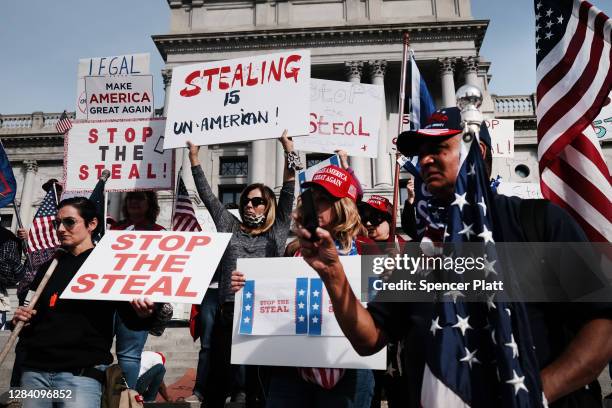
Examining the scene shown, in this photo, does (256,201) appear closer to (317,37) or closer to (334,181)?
(334,181)

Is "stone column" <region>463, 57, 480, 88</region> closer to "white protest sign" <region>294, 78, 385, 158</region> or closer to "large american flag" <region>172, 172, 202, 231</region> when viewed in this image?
"white protest sign" <region>294, 78, 385, 158</region>

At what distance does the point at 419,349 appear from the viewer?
1.82 metres

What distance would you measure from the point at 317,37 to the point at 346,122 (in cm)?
2536

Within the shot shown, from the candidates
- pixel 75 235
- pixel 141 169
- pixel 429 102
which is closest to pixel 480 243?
pixel 75 235

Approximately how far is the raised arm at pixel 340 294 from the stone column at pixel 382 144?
25801 millimetres

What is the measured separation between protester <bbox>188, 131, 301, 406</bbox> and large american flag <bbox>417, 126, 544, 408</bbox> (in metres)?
2.52

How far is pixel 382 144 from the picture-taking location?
2833 cm

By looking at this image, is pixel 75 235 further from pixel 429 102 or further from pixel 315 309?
pixel 429 102

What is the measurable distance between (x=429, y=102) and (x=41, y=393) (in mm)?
4742

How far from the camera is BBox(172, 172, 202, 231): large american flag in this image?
727 centimetres

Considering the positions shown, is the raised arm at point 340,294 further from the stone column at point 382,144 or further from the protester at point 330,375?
the stone column at point 382,144

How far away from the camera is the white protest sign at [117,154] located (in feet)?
20.6

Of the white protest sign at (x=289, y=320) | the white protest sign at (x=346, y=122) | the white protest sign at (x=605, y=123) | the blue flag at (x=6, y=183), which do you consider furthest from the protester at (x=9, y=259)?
the white protest sign at (x=605, y=123)

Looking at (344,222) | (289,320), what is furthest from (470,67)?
(289,320)
